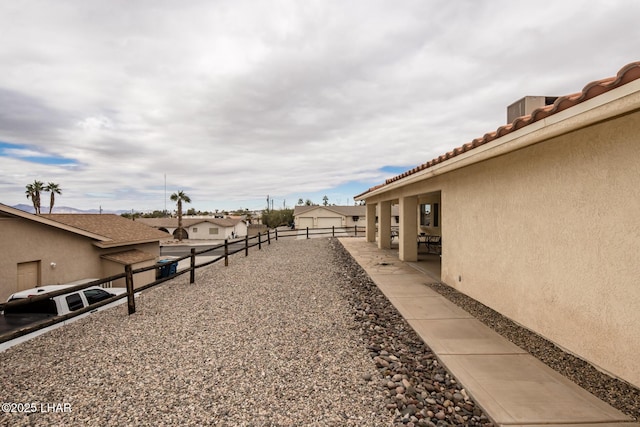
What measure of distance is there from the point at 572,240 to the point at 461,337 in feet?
7.06

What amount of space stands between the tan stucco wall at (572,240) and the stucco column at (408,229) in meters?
5.71

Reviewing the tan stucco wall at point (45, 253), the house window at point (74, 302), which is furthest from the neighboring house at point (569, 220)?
the tan stucco wall at point (45, 253)

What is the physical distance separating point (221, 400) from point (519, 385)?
3.45m

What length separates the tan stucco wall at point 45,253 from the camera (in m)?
11.7

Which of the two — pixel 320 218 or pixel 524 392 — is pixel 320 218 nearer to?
pixel 320 218

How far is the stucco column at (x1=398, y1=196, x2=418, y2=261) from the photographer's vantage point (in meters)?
12.0

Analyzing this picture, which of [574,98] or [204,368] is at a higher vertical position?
[574,98]

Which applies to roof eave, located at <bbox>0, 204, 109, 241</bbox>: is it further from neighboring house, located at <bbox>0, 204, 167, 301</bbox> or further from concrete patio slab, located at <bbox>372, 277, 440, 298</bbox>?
concrete patio slab, located at <bbox>372, 277, 440, 298</bbox>

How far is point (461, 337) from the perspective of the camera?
4719mm

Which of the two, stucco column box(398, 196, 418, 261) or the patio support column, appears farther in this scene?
the patio support column

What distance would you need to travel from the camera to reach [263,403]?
327cm

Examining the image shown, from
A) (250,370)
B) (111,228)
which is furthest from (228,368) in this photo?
(111,228)

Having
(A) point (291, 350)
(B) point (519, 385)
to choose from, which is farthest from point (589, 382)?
(A) point (291, 350)

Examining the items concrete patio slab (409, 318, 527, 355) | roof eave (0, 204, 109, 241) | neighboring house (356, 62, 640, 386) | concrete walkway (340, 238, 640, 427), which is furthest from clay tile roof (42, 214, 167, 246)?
neighboring house (356, 62, 640, 386)
